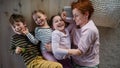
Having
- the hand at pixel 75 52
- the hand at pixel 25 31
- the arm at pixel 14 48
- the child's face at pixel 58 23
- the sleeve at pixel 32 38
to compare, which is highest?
the child's face at pixel 58 23

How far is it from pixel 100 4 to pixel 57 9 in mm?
246

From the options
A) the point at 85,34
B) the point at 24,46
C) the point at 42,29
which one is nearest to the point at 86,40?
the point at 85,34

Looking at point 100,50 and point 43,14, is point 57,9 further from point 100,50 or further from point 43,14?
point 100,50

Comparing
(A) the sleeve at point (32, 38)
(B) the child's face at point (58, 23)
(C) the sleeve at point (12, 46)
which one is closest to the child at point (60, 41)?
(B) the child's face at point (58, 23)

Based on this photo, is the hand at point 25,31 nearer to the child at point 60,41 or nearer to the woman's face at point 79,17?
the child at point 60,41

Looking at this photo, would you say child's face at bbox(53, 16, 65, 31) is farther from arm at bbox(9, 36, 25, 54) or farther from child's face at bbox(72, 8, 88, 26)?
arm at bbox(9, 36, 25, 54)

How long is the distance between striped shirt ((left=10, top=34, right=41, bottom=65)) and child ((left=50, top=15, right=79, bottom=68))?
13cm

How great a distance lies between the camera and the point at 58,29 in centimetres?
127

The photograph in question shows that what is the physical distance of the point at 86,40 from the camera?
47.9 inches

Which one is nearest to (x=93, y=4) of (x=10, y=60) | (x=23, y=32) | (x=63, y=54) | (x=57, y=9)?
(x=57, y=9)

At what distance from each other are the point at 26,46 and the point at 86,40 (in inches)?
13.9

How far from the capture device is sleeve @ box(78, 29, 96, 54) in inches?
47.7

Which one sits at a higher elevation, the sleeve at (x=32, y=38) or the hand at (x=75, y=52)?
A: the sleeve at (x=32, y=38)

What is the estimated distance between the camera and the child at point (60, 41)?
1247 mm
